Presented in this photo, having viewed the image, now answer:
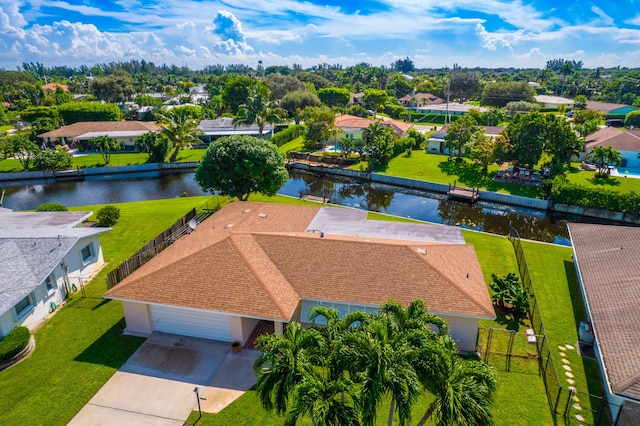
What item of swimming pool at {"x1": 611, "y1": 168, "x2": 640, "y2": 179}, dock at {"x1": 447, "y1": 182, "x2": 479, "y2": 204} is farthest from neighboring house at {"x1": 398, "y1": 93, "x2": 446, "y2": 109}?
dock at {"x1": 447, "y1": 182, "x2": 479, "y2": 204}

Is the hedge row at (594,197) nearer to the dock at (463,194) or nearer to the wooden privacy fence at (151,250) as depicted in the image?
the dock at (463,194)

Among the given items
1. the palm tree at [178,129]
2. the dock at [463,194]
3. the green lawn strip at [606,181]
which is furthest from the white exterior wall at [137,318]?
the green lawn strip at [606,181]

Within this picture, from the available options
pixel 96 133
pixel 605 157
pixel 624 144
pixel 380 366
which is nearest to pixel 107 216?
pixel 380 366

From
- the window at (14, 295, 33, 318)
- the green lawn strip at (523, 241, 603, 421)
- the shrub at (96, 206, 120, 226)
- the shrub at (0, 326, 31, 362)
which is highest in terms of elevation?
the shrub at (96, 206, 120, 226)

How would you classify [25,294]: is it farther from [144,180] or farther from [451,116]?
[451,116]

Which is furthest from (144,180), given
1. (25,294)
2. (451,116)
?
(451,116)

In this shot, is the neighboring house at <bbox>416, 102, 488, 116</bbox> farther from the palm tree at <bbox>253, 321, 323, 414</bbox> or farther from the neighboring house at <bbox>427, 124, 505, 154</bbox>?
the palm tree at <bbox>253, 321, 323, 414</bbox>

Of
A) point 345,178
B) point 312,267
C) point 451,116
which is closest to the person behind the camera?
point 312,267
